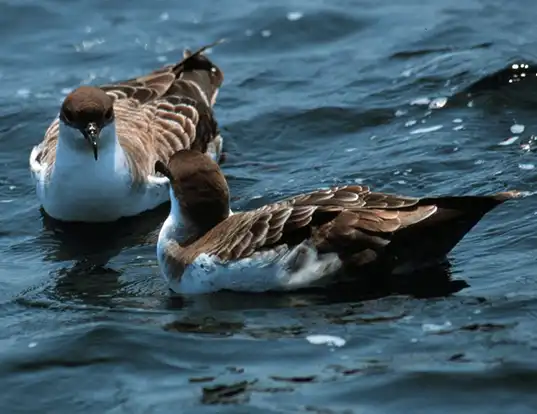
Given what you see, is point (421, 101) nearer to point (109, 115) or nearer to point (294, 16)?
point (294, 16)

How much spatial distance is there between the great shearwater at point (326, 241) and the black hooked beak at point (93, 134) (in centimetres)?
193

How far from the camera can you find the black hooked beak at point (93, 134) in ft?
38.7

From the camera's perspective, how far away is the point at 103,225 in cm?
1228

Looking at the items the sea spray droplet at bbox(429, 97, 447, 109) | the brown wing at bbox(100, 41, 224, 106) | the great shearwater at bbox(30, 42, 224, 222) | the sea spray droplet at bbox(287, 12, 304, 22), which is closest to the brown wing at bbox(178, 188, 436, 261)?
the great shearwater at bbox(30, 42, 224, 222)

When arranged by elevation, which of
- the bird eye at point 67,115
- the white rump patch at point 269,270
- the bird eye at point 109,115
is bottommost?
the white rump patch at point 269,270

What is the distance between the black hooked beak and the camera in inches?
464

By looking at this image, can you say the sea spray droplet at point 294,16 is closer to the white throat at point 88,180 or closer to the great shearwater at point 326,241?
the white throat at point 88,180

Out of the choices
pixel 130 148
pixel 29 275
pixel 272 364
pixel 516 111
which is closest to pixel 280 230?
pixel 272 364

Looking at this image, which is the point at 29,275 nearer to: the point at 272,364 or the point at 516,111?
the point at 272,364

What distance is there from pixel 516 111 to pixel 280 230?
16.2 feet

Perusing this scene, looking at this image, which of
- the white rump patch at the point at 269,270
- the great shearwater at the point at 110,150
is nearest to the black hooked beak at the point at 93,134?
the great shearwater at the point at 110,150

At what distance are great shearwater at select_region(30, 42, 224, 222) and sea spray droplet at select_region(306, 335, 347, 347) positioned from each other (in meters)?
3.43

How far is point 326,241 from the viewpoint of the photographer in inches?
384

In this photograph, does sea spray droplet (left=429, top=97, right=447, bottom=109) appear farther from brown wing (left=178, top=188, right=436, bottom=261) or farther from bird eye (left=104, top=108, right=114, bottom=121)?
brown wing (left=178, top=188, right=436, bottom=261)
